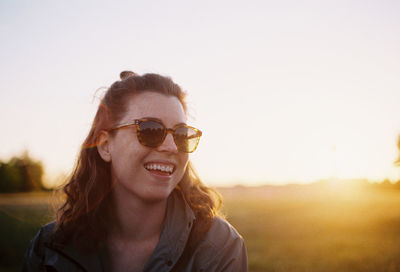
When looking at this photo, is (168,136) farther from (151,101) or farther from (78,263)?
(78,263)

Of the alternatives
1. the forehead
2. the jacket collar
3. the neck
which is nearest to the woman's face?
the forehead

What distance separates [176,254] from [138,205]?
0.70 m

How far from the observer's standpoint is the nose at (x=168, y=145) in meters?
2.71

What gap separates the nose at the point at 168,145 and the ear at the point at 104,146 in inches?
27.3

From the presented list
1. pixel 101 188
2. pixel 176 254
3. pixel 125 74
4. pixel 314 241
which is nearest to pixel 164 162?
pixel 176 254

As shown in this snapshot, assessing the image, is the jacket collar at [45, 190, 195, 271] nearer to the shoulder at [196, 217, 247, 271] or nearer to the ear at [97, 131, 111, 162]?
the shoulder at [196, 217, 247, 271]

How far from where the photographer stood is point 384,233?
10.4 metres

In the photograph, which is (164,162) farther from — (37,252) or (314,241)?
(314,241)

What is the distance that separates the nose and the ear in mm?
694

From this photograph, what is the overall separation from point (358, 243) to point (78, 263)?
943cm

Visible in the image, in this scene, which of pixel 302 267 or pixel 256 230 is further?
pixel 256 230

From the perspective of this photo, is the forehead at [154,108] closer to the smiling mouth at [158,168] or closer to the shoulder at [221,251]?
the smiling mouth at [158,168]

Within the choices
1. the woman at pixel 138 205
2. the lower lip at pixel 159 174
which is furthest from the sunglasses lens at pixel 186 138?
the lower lip at pixel 159 174

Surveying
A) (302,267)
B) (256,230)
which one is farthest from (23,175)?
(302,267)
